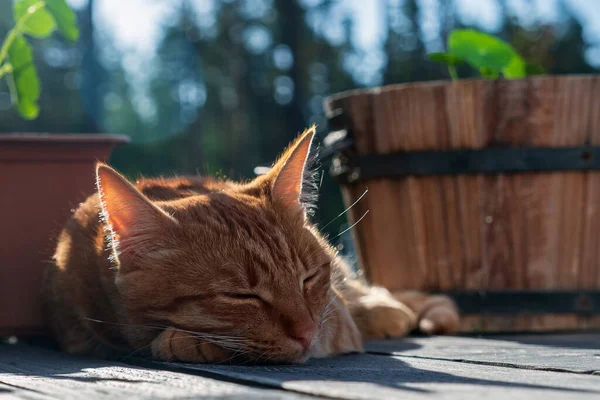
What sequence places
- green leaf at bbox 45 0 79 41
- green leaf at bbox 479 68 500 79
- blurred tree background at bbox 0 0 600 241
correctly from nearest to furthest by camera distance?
A: green leaf at bbox 45 0 79 41 < green leaf at bbox 479 68 500 79 < blurred tree background at bbox 0 0 600 241

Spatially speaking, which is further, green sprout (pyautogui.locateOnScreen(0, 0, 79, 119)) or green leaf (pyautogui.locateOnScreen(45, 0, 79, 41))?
green leaf (pyautogui.locateOnScreen(45, 0, 79, 41))

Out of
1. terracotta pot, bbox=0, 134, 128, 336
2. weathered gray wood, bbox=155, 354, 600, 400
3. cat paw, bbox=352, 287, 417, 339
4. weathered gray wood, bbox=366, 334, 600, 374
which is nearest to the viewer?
weathered gray wood, bbox=155, 354, 600, 400

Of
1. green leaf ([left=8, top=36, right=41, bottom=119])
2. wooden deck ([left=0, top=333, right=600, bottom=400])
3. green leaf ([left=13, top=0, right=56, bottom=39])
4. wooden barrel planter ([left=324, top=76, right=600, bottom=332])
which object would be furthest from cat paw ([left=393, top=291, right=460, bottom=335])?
green leaf ([left=13, top=0, right=56, bottom=39])

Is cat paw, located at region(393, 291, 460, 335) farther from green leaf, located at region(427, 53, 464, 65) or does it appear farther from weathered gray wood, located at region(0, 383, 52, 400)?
weathered gray wood, located at region(0, 383, 52, 400)

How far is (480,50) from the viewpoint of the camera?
4.09 metres

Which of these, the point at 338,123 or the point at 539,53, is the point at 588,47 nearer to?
the point at 539,53

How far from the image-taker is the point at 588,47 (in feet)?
Answer: 39.9

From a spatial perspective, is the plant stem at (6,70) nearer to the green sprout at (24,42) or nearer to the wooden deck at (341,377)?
the green sprout at (24,42)

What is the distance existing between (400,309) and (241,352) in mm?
1446

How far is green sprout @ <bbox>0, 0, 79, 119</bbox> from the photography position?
3539 millimetres

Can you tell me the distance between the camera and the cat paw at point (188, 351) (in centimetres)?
213

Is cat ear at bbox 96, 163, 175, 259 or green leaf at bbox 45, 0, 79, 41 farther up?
green leaf at bbox 45, 0, 79, 41

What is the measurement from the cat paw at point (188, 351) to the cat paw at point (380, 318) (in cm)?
129

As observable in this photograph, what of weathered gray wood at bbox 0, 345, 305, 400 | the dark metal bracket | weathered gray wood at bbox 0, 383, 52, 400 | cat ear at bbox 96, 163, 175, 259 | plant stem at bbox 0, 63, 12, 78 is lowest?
weathered gray wood at bbox 0, 345, 305, 400
